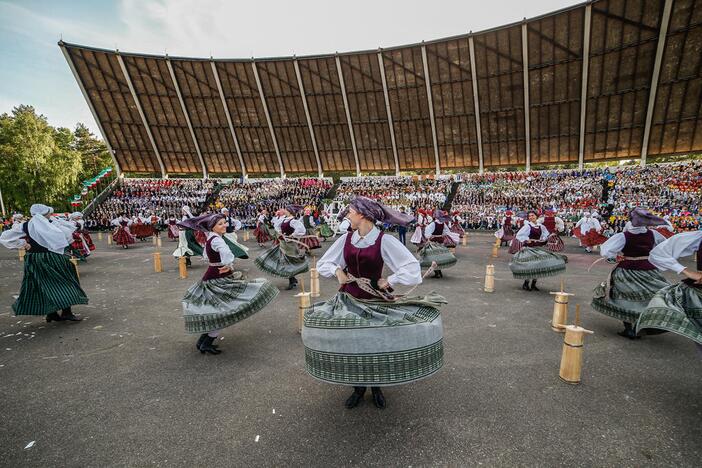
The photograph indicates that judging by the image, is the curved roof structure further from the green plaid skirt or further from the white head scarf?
the white head scarf

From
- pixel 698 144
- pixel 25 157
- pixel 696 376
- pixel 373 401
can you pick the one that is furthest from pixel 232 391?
pixel 25 157

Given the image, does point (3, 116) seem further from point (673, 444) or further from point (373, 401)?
point (673, 444)

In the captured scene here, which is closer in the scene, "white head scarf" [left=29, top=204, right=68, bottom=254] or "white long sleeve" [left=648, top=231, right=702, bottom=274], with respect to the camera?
"white long sleeve" [left=648, top=231, right=702, bottom=274]

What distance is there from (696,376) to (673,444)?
1696 millimetres

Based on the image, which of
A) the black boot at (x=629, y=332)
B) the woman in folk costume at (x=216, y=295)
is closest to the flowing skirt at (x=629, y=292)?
the black boot at (x=629, y=332)

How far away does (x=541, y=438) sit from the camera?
9.77 ft

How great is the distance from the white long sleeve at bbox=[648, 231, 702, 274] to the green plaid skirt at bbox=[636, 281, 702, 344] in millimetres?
251

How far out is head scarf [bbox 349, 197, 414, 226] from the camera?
133 inches

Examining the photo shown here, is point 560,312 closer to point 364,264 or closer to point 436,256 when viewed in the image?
point 364,264

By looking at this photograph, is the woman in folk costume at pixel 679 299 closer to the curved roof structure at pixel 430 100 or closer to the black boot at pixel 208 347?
the black boot at pixel 208 347

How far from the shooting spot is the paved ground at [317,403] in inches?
112

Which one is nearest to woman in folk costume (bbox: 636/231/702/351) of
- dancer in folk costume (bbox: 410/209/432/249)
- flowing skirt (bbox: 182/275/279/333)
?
flowing skirt (bbox: 182/275/279/333)

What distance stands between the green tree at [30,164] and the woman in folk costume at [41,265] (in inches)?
1450

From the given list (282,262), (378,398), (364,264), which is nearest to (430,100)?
(282,262)
